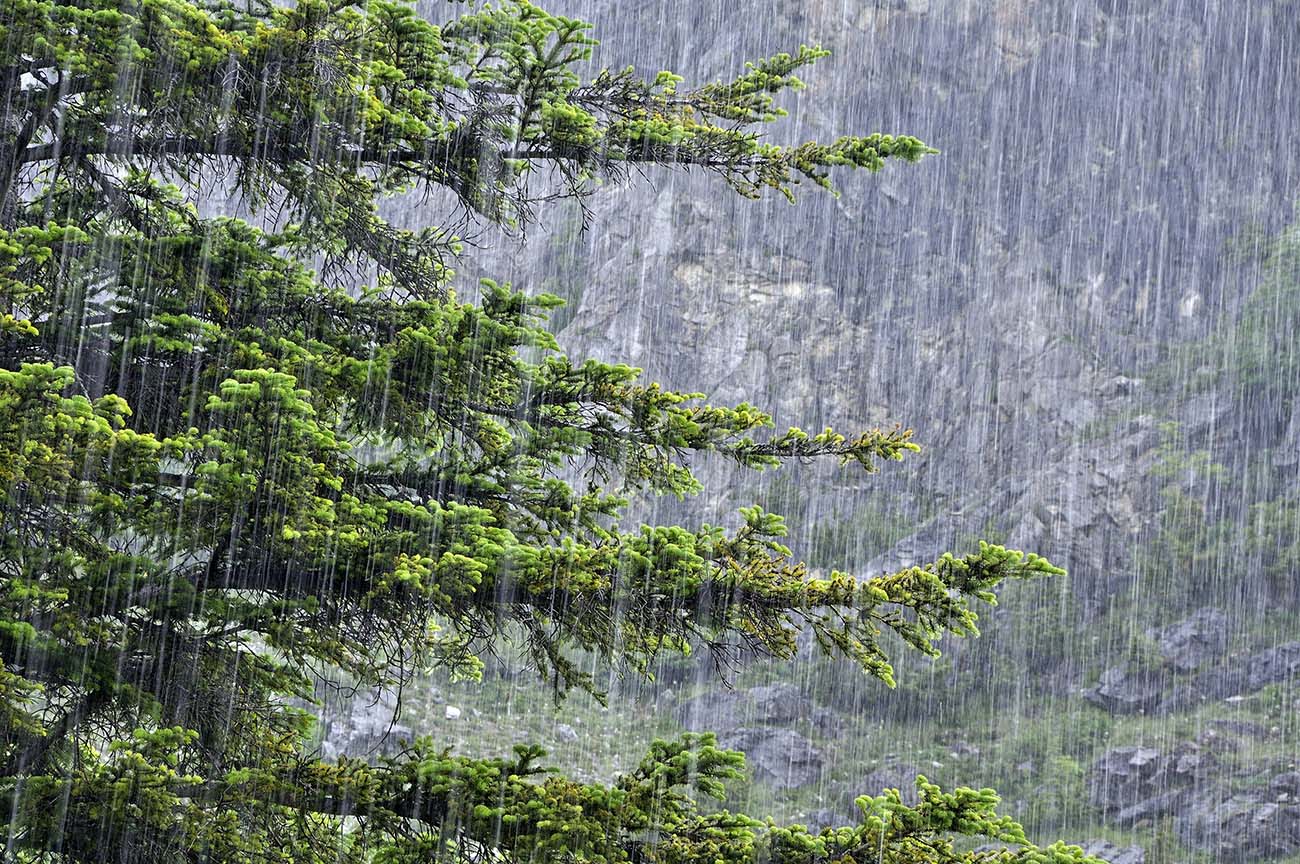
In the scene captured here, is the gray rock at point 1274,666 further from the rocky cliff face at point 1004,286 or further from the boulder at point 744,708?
the boulder at point 744,708

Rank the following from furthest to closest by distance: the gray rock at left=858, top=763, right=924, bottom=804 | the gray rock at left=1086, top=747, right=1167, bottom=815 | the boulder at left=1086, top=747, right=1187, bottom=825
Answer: the gray rock at left=858, top=763, right=924, bottom=804 < the gray rock at left=1086, top=747, right=1167, bottom=815 < the boulder at left=1086, top=747, right=1187, bottom=825

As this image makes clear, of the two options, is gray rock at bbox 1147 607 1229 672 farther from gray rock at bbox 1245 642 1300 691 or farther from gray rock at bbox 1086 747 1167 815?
gray rock at bbox 1086 747 1167 815

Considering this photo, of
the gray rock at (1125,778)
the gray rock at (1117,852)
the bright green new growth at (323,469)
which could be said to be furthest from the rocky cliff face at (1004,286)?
the bright green new growth at (323,469)

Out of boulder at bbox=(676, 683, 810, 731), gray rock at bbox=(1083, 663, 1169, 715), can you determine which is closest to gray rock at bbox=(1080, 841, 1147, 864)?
gray rock at bbox=(1083, 663, 1169, 715)

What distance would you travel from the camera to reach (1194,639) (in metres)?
19.2

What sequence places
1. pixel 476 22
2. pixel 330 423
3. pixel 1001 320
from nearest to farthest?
pixel 330 423, pixel 476 22, pixel 1001 320

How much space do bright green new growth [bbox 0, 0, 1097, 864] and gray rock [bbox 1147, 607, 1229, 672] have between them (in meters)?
16.7

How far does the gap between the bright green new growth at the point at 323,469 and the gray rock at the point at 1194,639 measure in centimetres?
1666

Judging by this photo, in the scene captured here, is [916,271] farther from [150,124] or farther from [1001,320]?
[150,124]

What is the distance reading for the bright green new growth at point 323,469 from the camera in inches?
144

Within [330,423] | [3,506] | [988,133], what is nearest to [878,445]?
[330,423]

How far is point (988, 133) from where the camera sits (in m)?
30.0

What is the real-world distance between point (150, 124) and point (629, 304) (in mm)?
24384

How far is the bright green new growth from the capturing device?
3668 mm
